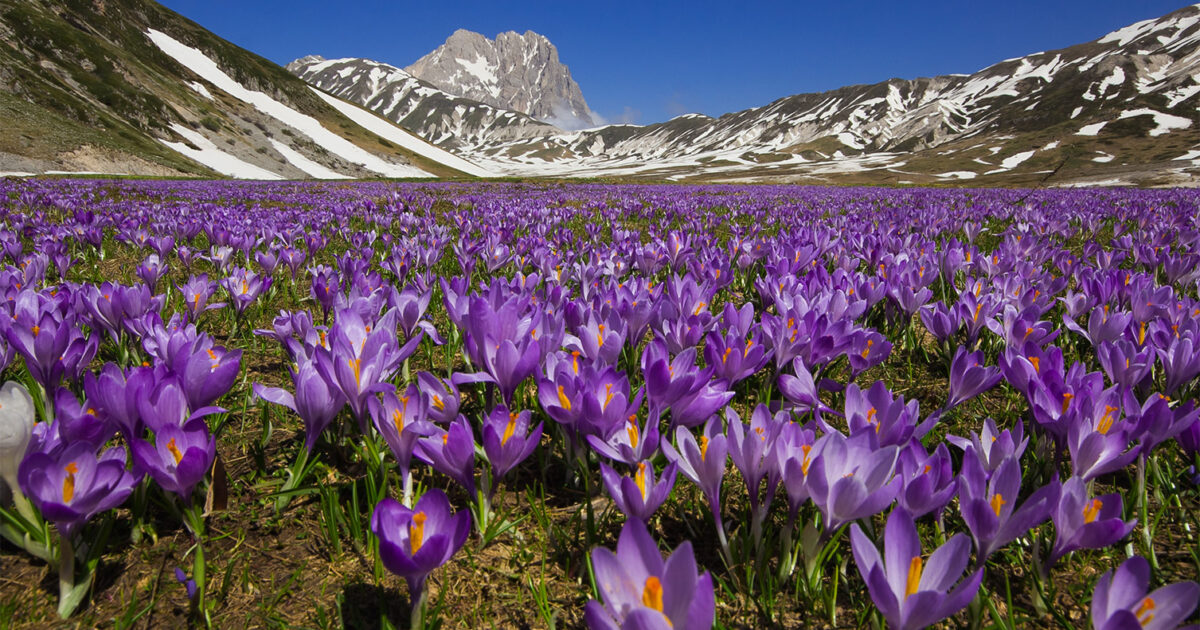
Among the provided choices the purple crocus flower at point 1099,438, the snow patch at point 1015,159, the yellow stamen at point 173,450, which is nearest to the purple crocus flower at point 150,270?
the yellow stamen at point 173,450

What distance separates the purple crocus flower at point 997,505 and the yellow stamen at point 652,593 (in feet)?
2.55

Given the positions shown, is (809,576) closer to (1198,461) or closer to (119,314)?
(1198,461)

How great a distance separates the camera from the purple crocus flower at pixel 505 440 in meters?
1.53

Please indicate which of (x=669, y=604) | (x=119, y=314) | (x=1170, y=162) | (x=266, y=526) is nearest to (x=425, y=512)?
(x=669, y=604)

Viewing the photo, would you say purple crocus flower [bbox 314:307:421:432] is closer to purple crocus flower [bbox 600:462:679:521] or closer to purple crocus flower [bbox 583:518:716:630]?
purple crocus flower [bbox 600:462:679:521]

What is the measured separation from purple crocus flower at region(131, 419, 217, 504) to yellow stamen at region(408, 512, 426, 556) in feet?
2.06

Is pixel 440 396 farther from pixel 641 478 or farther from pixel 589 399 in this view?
pixel 641 478

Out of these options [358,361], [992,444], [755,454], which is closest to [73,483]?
[358,361]

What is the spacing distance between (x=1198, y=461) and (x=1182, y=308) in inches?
49.0

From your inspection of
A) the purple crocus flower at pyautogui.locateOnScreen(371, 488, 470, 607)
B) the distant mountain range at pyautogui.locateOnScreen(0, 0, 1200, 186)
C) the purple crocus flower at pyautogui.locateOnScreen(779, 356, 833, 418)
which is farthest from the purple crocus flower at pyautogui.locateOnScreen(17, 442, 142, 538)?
the distant mountain range at pyautogui.locateOnScreen(0, 0, 1200, 186)

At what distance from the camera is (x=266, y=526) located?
1761 millimetres

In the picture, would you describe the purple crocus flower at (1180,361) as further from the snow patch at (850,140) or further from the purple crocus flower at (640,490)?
the snow patch at (850,140)

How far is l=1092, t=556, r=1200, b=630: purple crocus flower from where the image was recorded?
1.02 meters

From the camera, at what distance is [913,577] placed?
3.87 ft
